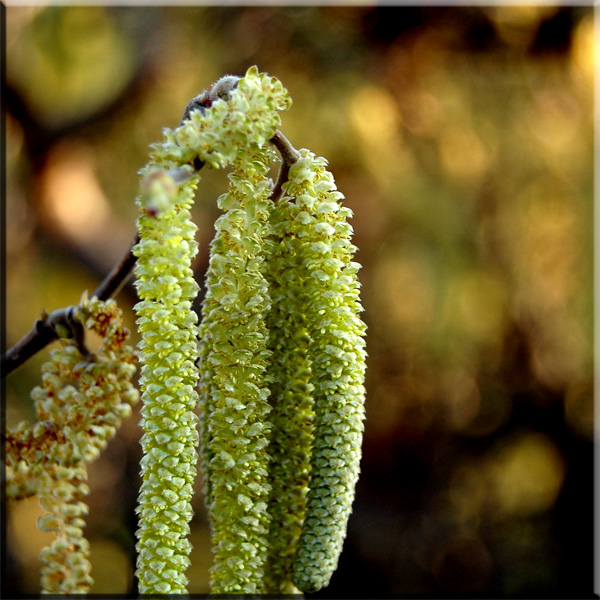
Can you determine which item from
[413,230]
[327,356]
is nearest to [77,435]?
[327,356]

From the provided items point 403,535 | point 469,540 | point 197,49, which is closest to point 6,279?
point 197,49

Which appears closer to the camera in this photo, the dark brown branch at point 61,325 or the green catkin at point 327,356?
the green catkin at point 327,356

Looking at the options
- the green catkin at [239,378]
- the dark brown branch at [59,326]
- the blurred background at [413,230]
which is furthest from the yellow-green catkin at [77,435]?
the blurred background at [413,230]

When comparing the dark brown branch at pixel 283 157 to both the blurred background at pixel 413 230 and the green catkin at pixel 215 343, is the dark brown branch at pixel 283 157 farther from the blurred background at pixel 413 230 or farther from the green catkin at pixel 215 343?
the blurred background at pixel 413 230

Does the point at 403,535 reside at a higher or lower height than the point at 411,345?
lower

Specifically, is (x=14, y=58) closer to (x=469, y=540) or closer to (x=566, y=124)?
(x=566, y=124)

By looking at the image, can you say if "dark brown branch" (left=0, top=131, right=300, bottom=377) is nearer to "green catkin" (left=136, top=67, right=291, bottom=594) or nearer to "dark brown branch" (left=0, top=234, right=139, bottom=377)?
"dark brown branch" (left=0, top=234, right=139, bottom=377)
